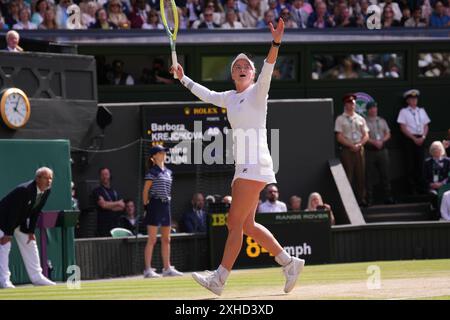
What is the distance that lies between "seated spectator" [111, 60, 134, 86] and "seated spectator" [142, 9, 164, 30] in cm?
92

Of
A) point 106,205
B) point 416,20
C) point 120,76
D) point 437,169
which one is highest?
point 416,20

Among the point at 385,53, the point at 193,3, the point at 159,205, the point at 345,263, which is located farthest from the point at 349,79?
the point at 159,205

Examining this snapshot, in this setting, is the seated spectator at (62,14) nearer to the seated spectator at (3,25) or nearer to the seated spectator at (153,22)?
the seated spectator at (3,25)

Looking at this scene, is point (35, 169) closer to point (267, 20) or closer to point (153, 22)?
point (153, 22)

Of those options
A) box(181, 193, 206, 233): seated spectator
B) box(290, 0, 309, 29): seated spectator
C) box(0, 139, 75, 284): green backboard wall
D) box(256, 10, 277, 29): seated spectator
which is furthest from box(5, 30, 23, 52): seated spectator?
box(290, 0, 309, 29): seated spectator

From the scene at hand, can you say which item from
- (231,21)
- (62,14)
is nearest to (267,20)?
(231,21)

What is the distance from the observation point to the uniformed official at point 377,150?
23.5 meters

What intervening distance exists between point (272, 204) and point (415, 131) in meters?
4.79

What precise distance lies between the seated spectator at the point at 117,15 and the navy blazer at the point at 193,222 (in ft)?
15.4

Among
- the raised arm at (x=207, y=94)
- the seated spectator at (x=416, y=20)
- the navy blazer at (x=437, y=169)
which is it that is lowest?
the navy blazer at (x=437, y=169)

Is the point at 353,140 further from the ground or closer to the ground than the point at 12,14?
closer to the ground

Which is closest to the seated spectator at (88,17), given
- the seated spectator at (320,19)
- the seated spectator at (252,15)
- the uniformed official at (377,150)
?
the seated spectator at (252,15)

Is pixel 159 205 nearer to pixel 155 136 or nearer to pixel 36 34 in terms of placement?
pixel 155 136

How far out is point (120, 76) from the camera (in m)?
23.6
